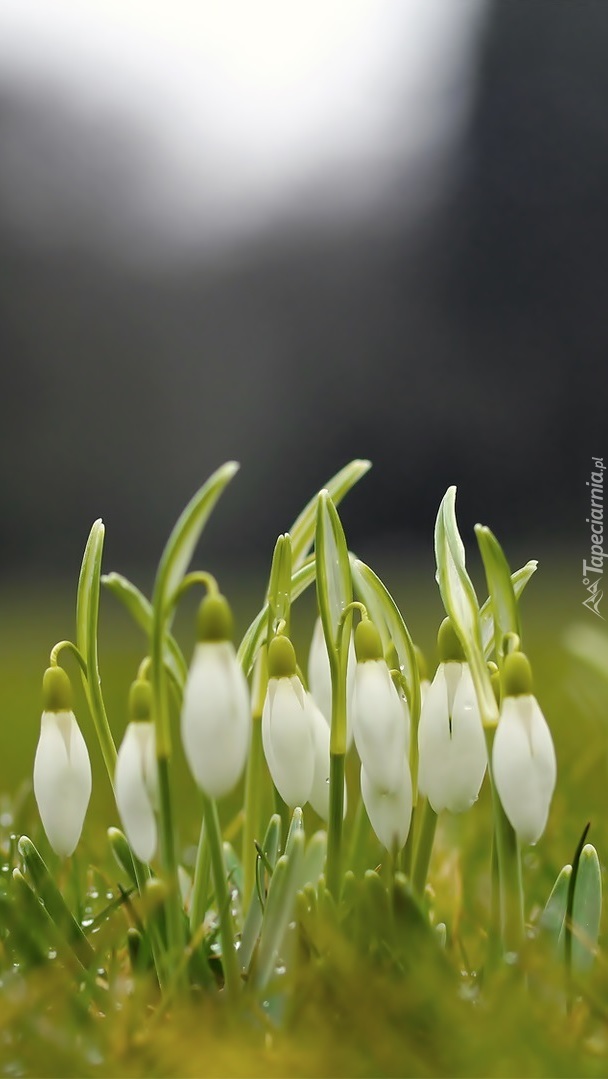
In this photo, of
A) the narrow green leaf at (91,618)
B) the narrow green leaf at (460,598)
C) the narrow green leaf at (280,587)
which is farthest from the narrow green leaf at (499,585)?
the narrow green leaf at (91,618)

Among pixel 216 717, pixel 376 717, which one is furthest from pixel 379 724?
pixel 216 717

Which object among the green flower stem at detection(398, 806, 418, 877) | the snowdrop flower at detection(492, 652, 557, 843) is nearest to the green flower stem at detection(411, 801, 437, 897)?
the green flower stem at detection(398, 806, 418, 877)

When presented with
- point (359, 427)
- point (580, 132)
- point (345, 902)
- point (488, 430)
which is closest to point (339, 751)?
point (345, 902)

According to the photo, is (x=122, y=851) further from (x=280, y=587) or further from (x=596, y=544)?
(x=596, y=544)

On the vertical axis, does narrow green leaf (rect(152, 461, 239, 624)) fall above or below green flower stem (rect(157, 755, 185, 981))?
above

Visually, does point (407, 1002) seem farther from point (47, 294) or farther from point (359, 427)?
point (47, 294)

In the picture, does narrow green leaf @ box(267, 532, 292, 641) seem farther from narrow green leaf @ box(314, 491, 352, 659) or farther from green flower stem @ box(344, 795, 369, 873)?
green flower stem @ box(344, 795, 369, 873)

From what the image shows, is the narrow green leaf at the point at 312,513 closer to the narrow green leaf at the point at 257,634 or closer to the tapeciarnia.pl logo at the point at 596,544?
the narrow green leaf at the point at 257,634
